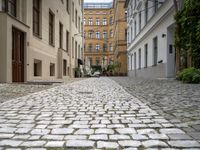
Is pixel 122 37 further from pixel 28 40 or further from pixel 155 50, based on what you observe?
pixel 28 40

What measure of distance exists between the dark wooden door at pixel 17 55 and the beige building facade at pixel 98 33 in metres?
66.3

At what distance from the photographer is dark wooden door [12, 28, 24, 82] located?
13.2 m

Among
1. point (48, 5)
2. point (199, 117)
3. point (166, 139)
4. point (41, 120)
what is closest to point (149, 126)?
point (166, 139)

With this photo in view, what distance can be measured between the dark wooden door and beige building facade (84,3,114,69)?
66.3 meters

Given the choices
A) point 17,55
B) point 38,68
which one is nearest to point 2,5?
point 17,55

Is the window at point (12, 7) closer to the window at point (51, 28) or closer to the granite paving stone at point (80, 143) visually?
the window at point (51, 28)

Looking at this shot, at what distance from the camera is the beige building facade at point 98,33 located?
265 feet

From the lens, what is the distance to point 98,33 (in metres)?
81.6

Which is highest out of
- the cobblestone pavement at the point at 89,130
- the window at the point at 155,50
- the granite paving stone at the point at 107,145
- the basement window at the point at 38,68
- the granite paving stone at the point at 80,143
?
the window at the point at 155,50

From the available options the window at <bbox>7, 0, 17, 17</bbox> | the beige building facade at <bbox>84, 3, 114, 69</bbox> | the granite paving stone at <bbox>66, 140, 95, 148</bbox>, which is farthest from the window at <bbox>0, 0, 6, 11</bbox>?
the beige building facade at <bbox>84, 3, 114, 69</bbox>

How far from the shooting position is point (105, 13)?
80938 millimetres

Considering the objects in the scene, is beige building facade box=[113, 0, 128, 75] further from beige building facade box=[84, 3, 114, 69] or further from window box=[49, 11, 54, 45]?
window box=[49, 11, 54, 45]

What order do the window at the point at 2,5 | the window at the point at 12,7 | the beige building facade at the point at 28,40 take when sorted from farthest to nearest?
the window at the point at 12,7
the window at the point at 2,5
the beige building facade at the point at 28,40

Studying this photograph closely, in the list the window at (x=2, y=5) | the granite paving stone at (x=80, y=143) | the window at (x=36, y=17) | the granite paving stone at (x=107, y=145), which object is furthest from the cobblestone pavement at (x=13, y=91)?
the window at (x=36, y=17)
